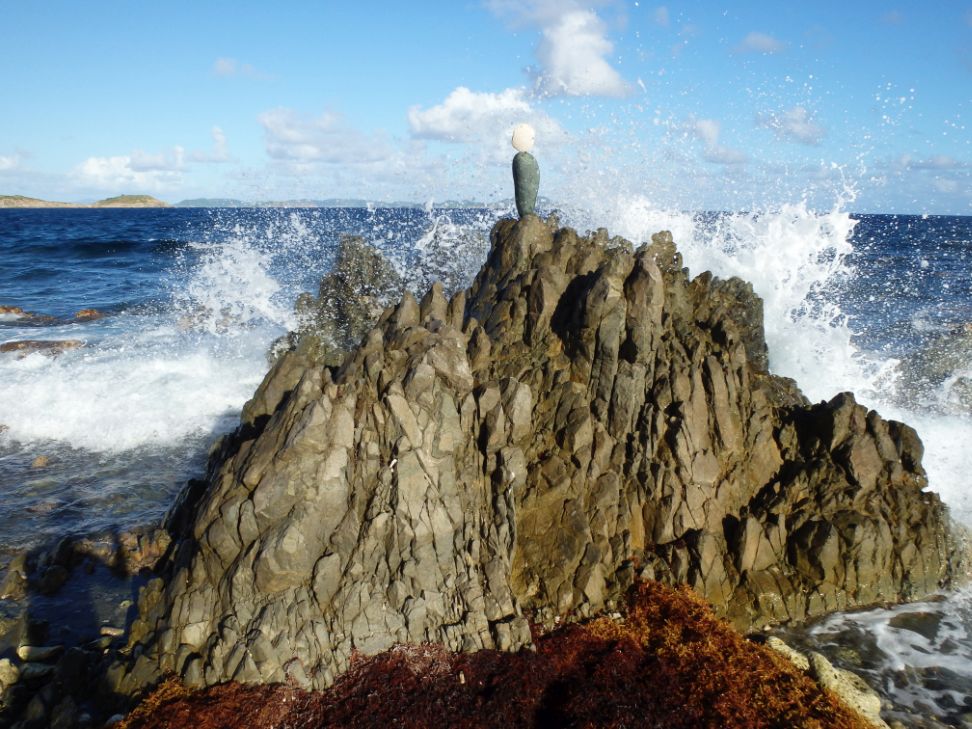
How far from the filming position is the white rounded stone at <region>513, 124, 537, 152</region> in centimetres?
1149

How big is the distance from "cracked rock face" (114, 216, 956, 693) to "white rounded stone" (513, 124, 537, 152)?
7.83 ft

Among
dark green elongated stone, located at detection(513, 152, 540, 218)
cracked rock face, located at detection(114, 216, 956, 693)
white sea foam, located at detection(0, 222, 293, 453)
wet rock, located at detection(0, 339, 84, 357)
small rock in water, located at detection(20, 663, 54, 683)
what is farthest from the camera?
wet rock, located at detection(0, 339, 84, 357)

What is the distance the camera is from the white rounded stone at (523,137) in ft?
37.7

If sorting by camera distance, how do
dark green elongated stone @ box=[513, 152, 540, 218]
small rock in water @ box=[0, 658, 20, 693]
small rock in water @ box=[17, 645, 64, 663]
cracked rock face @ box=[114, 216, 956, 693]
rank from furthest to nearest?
Result: dark green elongated stone @ box=[513, 152, 540, 218] → small rock in water @ box=[17, 645, 64, 663] → small rock in water @ box=[0, 658, 20, 693] → cracked rock face @ box=[114, 216, 956, 693]

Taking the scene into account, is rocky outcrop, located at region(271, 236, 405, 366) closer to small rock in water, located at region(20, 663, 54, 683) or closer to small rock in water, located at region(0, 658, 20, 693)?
small rock in water, located at region(20, 663, 54, 683)

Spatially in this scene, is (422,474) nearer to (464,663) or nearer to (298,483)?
(298,483)

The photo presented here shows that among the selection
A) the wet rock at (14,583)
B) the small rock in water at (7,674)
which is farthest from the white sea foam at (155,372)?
the small rock in water at (7,674)

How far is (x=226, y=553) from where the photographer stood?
290 inches

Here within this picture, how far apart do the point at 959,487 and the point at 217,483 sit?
12825 mm

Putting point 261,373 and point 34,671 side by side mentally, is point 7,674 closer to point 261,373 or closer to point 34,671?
point 34,671

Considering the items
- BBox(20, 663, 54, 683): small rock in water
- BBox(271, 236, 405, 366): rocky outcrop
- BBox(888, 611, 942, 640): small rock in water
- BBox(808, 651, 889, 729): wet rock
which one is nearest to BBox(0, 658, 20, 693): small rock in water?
BBox(20, 663, 54, 683): small rock in water

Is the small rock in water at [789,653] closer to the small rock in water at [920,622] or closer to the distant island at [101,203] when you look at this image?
the small rock in water at [920,622]

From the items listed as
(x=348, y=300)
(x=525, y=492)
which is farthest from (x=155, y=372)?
(x=525, y=492)

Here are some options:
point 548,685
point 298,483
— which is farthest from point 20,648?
point 548,685
